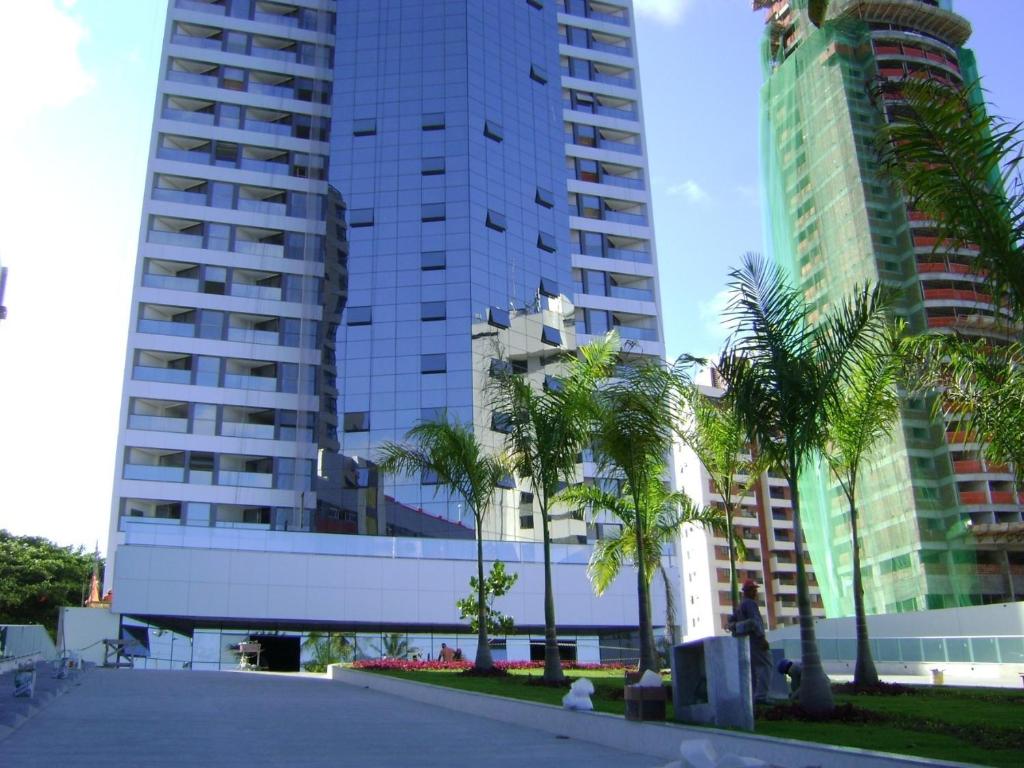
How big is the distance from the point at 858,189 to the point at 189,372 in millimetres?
42653

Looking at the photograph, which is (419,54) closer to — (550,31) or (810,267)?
(550,31)

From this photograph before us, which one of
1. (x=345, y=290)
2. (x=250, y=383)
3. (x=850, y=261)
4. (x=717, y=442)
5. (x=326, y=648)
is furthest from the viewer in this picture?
(x=850, y=261)

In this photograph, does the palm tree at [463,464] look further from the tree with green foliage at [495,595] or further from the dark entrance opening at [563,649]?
the dark entrance opening at [563,649]

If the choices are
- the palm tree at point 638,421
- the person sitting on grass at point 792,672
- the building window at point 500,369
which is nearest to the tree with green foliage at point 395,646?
the building window at point 500,369

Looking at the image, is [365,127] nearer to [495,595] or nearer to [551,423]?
[495,595]

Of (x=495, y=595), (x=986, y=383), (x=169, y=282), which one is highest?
(x=169, y=282)

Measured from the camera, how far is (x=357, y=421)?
48812 millimetres

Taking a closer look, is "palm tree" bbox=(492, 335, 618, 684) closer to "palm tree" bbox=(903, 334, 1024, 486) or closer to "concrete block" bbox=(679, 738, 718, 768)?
"palm tree" bbox=(903, 334, 1024, 486)

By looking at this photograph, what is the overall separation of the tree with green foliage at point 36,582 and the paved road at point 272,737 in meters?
44.2

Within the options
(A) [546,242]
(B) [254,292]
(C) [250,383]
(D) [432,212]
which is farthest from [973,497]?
(B) [254,292]

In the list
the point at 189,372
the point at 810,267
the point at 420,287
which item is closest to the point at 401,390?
the point at 420,287

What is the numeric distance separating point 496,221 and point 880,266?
83.1ft

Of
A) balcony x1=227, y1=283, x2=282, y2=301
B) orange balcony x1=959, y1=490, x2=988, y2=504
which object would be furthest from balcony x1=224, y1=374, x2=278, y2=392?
orange balcony x1=959, y1=490, x2=988, y2=504

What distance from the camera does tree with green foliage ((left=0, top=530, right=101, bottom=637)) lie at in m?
57.5
